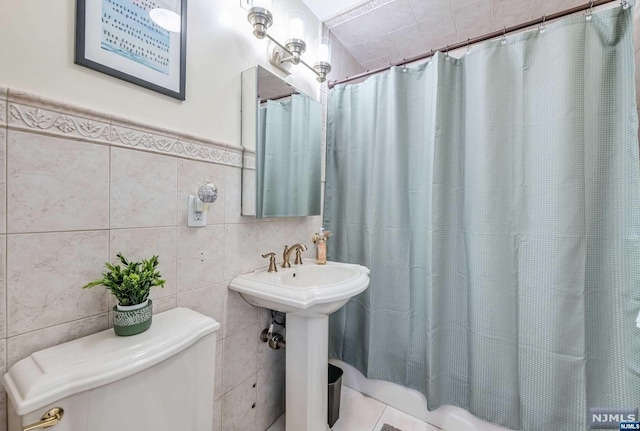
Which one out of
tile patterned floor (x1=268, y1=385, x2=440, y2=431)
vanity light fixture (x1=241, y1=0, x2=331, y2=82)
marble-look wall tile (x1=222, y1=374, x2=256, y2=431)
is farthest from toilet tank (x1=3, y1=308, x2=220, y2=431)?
vanity light fixture (x1=241, y1=0, x2=331, y2=82)

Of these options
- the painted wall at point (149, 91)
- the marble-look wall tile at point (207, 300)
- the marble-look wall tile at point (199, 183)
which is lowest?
the marble-look wall tile at point (207, 300)

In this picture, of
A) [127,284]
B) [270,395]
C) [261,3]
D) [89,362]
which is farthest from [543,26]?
[270,395]

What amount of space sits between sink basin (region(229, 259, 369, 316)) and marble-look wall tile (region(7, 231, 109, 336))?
462 mm

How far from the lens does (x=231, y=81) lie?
1.07 meters

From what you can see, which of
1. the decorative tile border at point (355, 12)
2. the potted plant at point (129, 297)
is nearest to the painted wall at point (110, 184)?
the potted plant at point (129, 297)

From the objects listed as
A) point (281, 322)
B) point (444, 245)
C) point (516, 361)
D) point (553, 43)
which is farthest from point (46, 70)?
point (516, 361)

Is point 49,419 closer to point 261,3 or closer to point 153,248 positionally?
point 153,248

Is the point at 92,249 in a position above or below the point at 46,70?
below

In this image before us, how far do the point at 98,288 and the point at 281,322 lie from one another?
789 millimetres

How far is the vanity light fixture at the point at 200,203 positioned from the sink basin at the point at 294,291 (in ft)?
0.99

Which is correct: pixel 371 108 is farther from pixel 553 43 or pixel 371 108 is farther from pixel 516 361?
pixel 516 361

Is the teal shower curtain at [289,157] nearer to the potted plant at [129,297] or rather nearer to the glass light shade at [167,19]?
the glass light shade at [167,19]

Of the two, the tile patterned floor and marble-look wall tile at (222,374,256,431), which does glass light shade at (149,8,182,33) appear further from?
the tile patterned floor

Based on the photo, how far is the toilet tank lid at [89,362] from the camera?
48 cm
